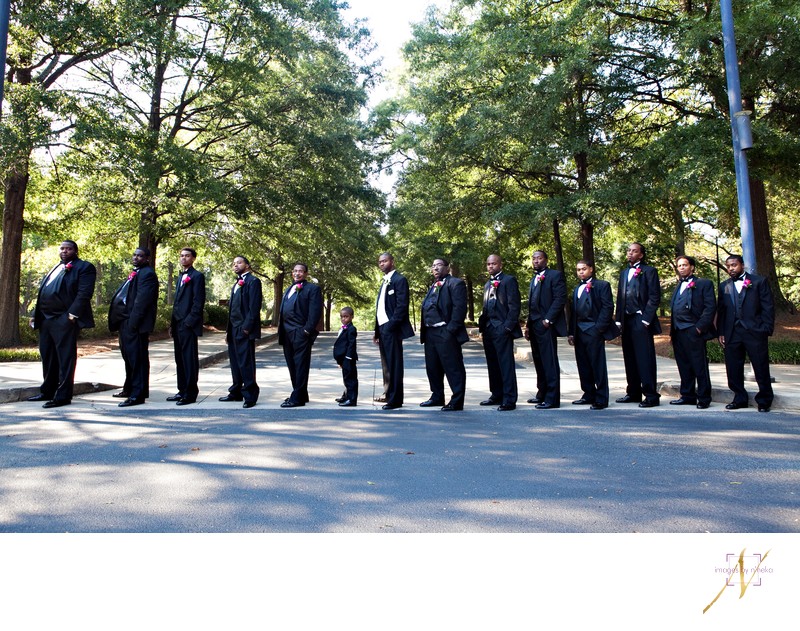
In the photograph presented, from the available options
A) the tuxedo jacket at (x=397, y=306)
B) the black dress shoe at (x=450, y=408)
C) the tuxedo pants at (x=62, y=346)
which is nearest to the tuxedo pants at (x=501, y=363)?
the black dress shoe at (x=450, y=408)

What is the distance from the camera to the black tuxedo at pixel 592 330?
31.1 ft

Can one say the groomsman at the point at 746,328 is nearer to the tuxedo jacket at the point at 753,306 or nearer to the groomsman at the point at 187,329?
the tuxedo jacket at the point at 753,306

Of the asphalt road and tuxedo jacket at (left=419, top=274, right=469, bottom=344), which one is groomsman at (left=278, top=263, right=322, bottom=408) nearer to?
the asphalt road

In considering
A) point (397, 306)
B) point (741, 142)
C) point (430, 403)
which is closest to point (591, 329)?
point (430, 403)

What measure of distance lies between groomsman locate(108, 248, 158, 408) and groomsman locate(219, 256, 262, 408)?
1.15 metres

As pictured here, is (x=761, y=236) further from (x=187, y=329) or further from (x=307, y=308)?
(x=187, y=329)

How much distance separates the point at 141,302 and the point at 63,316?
3.43 ft

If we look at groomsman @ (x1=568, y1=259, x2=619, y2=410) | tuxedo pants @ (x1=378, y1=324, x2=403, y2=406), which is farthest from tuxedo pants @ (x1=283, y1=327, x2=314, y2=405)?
groomsman @ (x1=568, y1=259, x2=619, y2=410)

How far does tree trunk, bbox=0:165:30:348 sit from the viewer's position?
1858 cm

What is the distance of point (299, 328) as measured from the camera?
31.9 feet

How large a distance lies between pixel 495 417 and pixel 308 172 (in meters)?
17.0

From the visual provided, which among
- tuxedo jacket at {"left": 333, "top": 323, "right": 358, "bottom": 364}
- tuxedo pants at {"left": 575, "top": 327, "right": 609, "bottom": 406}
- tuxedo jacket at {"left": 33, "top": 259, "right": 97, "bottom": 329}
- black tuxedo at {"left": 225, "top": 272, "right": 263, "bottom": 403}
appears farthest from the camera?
tuxedo jacket at {"left": 333, "top": 323, "right": 358, "bottom": 364}

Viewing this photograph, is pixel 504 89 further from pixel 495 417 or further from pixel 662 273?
pixel 662 273

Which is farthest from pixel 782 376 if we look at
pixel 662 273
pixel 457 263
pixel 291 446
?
pixel 662 273
